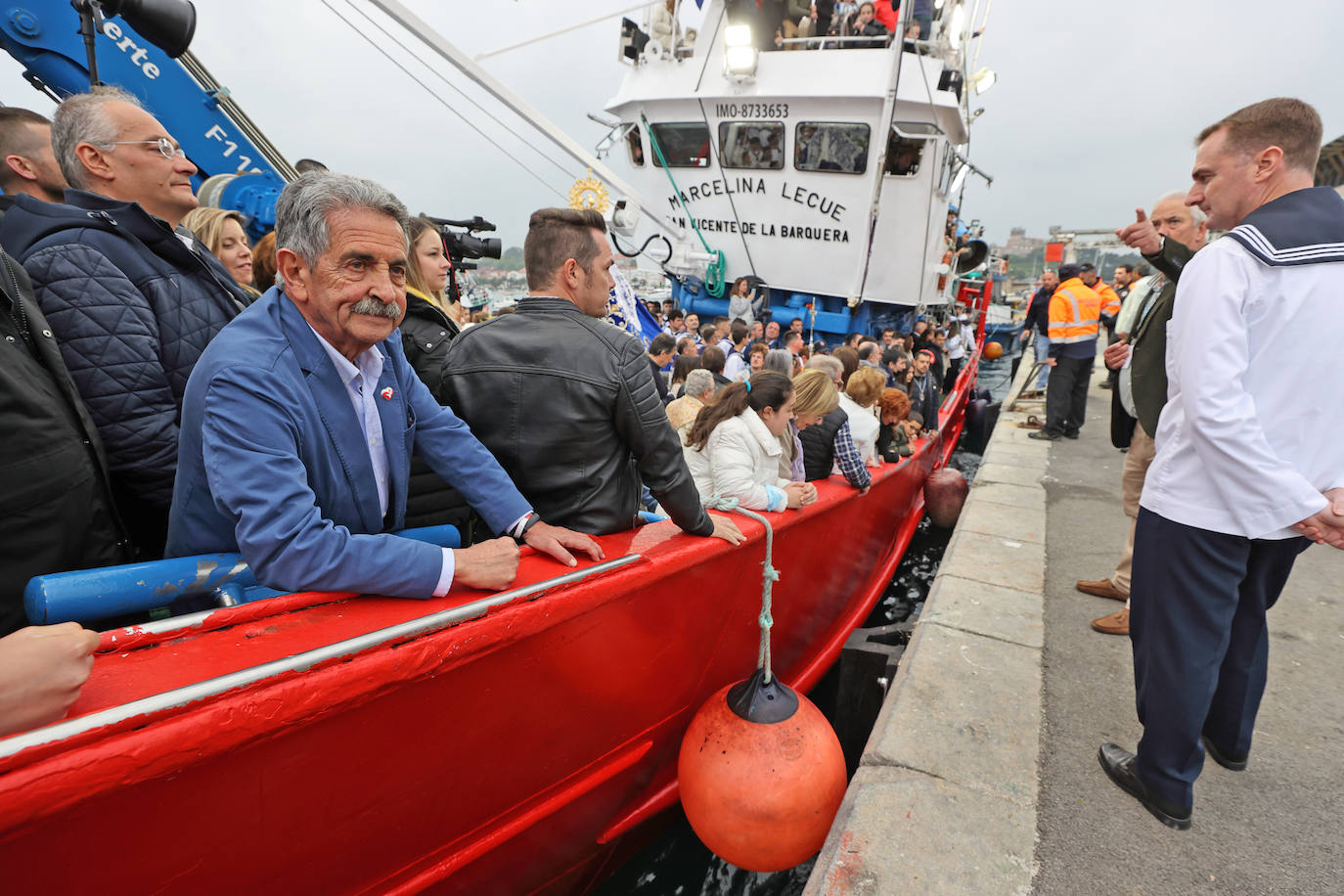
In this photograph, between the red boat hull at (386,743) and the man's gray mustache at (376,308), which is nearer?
the red boat hull at (386,743)

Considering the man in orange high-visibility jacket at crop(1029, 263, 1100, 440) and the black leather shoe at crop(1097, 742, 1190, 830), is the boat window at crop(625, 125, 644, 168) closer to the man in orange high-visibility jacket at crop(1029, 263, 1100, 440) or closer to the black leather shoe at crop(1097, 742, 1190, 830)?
the man in orange high-visibility jacket at crop(1029, 263, 1100, 440)

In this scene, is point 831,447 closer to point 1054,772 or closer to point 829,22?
point 1054,772

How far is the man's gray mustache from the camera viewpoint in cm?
136

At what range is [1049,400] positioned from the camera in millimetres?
7336

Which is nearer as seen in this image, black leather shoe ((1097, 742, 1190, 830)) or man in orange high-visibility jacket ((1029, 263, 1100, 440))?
black leather shoe ((1097, 742, 1190, 830))

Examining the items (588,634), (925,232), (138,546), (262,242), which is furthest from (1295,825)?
(925,232)

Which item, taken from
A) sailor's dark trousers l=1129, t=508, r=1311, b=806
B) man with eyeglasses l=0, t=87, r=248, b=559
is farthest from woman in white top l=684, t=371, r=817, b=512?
man with eyeglasses l=0, t=87, r=248, b=559

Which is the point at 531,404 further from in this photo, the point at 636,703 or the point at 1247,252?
the point at 1247,252

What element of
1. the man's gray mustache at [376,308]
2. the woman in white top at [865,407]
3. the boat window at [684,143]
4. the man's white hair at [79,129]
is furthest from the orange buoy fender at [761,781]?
the boat window at [684,143]

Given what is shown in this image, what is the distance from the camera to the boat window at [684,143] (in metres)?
9.54

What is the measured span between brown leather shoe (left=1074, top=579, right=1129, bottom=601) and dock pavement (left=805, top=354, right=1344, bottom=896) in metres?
0.04

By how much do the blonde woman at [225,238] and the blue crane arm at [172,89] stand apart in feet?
4.39

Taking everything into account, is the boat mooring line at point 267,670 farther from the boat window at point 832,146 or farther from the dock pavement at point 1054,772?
the boat window at point 832,146

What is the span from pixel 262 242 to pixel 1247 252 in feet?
10.7
